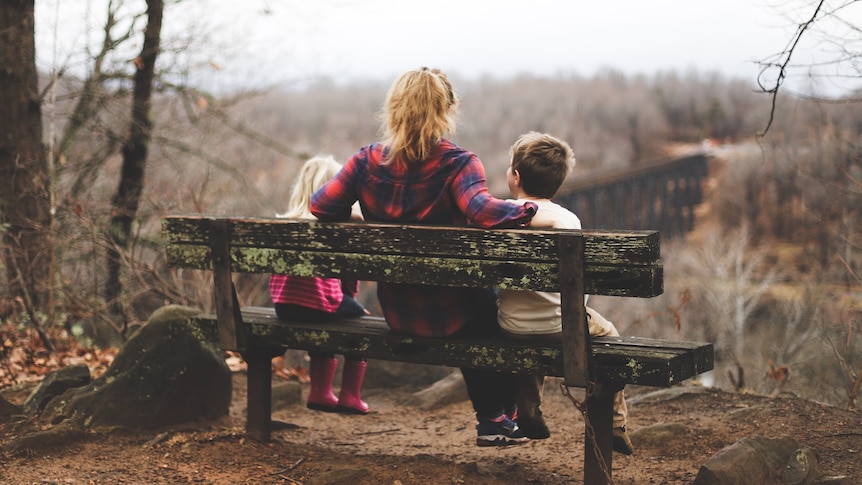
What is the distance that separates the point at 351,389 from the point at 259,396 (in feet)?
1.64

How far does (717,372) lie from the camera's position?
846 inches

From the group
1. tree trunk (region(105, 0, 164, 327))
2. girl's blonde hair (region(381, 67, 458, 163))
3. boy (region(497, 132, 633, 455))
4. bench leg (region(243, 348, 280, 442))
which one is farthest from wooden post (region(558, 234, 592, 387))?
Result: tree trunk (region(105, 0, 164, 327))

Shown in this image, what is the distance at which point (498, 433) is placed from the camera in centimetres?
403

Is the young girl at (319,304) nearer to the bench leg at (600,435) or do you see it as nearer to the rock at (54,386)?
the rock at (54,386)

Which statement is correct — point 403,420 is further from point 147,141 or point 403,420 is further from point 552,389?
point 147,141

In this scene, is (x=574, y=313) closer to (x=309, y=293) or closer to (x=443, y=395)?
(x=309, y=293)

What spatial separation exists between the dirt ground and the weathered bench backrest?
65 cm

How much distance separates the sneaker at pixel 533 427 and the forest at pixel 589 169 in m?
1.32

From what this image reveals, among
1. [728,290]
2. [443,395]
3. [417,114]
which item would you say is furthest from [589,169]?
[417,114]

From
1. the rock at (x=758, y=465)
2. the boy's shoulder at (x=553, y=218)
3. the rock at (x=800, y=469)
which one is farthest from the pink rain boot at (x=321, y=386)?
the rock at (x=800, y=469)

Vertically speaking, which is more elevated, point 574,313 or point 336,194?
point 336,194

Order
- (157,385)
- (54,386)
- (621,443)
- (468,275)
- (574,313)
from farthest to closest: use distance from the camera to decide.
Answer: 1. (54,386)
2. (157,385)
3. (621,443)
4. (468,275)
5. (574,313)

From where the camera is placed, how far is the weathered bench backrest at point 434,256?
3.24 meters

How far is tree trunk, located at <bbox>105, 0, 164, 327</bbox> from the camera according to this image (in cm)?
834
